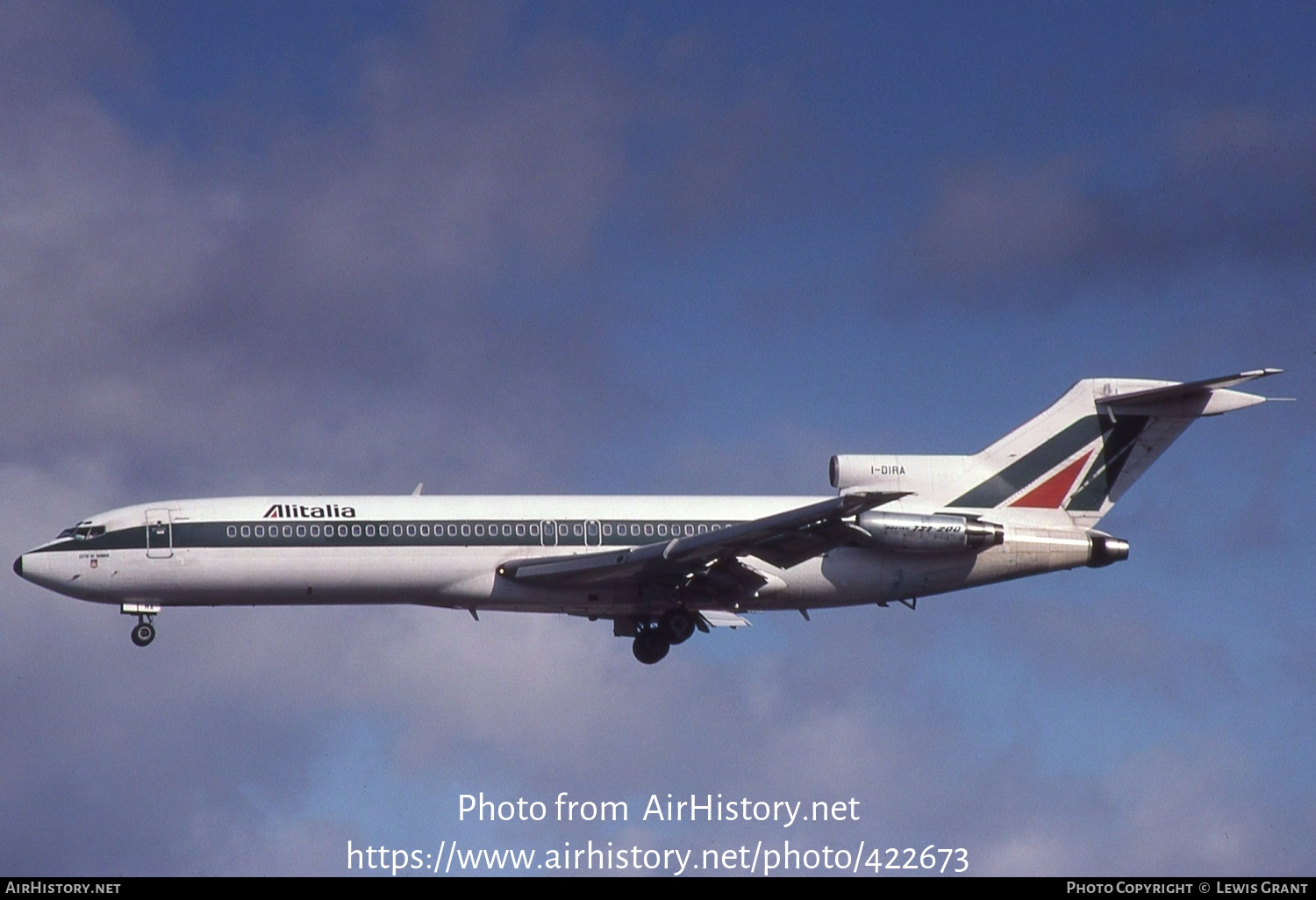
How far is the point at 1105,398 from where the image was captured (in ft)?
177

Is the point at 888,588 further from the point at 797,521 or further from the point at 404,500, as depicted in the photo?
the point at 404,500

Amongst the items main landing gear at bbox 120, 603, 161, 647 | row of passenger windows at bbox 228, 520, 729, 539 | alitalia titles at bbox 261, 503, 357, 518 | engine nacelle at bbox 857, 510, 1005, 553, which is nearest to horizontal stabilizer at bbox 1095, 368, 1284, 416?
engine nacelle at bbox 857, 510, 1005, 553

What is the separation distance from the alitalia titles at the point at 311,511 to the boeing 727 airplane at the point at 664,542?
0.14 feet

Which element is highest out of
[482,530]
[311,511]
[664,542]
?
[311,511]

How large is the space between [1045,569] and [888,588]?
4584 mm

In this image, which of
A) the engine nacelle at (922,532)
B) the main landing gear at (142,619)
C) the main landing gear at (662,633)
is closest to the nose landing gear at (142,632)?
the main landing gear at (142,619)

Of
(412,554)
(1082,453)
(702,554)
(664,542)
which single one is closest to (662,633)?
(664,542)

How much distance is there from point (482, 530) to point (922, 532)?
12.1 meters

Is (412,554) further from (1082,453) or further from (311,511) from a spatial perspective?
(1082,453)

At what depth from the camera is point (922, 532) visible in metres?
50.9

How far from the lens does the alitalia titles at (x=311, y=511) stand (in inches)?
1998

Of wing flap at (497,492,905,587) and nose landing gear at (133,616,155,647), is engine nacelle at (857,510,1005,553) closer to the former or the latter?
wing flap at (497,492,905,587)

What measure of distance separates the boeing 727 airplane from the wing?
70 mm

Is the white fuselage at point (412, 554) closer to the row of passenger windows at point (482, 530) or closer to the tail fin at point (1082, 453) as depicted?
the row of passenger windows at point (482, 530)
